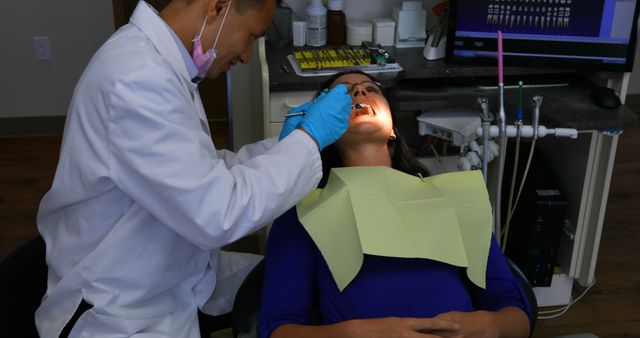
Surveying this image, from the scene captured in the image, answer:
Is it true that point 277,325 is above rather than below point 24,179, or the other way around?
above

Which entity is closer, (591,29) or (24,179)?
(591,29)

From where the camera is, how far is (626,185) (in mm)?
3240

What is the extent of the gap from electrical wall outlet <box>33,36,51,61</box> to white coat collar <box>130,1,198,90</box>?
244 cm

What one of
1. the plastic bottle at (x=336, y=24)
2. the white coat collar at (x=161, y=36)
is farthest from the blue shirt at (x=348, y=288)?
the plastic bottle at (x=336, y=24)

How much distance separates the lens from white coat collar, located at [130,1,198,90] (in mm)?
1328

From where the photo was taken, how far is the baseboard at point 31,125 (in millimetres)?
3721

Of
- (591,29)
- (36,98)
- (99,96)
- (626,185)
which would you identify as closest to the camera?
(99,96)

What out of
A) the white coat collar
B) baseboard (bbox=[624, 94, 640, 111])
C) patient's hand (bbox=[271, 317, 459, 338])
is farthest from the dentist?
baseboard (bbox=[624, 94, 640, 111])

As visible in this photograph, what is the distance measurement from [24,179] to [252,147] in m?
2.00

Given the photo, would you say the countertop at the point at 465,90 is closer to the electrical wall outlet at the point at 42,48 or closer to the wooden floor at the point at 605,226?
the wooden floor at the point at 605,226

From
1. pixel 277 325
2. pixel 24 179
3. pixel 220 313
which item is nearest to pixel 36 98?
pixel 24 179

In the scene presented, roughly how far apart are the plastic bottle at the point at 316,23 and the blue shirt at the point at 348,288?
1.06 m

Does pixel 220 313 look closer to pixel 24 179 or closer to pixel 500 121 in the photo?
pixel 500 121

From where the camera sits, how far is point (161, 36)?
1.33m
